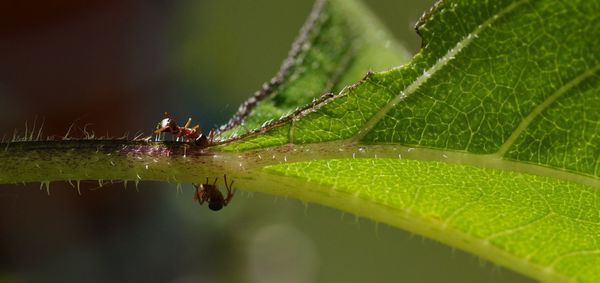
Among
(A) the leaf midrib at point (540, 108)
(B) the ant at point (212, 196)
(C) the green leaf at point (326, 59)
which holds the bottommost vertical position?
(B) the ant at point (212, 196)

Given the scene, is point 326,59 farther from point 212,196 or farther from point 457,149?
point 457,149

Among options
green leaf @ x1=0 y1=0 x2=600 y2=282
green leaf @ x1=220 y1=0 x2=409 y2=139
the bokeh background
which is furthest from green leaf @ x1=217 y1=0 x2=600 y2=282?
the bokeh background

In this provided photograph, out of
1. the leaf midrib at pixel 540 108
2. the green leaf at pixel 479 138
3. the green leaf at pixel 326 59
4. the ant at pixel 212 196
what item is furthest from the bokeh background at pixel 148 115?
the leaf midrib at pixel 540 108

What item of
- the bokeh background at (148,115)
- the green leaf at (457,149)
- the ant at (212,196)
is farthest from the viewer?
the bokeh background at (148,115)

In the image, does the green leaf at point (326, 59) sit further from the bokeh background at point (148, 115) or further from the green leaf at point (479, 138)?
the bokeh background at point (148, 115)

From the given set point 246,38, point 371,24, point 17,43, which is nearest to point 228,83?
point 246,38

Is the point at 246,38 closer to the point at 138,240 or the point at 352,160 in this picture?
the point at 138,240
